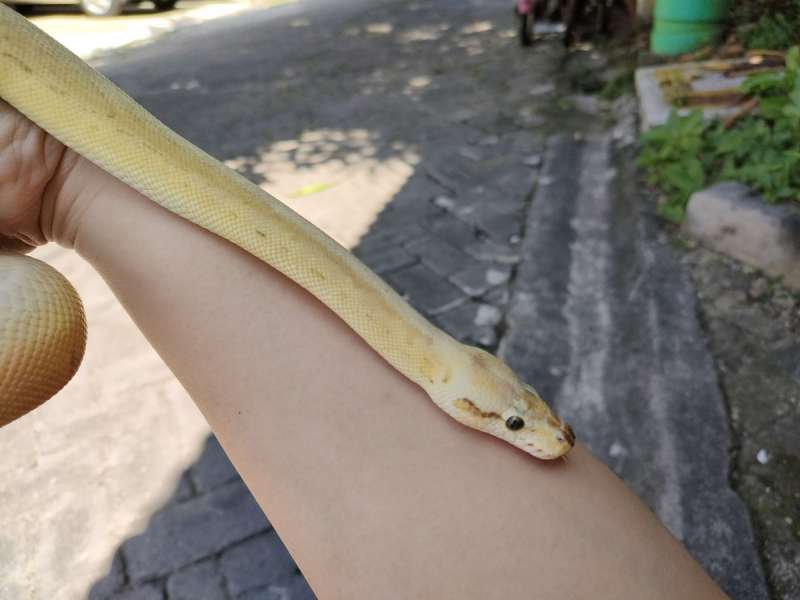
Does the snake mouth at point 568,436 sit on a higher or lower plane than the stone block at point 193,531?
higher

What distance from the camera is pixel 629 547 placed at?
1.17 meters

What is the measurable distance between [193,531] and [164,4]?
38.2 ft

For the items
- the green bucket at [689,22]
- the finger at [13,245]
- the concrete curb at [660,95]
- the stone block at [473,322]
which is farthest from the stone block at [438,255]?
the green bucket at [689,22]

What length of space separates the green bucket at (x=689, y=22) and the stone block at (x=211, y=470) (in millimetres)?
4571

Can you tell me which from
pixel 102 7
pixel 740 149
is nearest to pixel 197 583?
pixel 740 149

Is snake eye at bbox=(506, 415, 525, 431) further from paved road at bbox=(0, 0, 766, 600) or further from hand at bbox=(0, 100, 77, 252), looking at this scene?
hand at bbox=(0, 100, 77, 252)

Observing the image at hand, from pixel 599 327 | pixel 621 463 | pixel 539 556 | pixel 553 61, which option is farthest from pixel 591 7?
pixel 539 556

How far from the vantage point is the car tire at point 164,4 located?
11.4 m

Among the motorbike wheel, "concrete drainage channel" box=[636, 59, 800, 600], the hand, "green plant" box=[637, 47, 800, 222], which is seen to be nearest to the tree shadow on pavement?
the motorbike wheel

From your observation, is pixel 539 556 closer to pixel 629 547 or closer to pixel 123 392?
pixel 629 547

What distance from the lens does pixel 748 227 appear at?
8.95ft

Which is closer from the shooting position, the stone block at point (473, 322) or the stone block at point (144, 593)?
the stone block at point (144, 593)

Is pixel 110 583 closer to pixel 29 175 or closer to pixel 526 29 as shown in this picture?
pixel 29 175

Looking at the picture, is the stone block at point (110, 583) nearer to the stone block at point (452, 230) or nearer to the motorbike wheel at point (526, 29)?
the stone block at point (452, 230)
